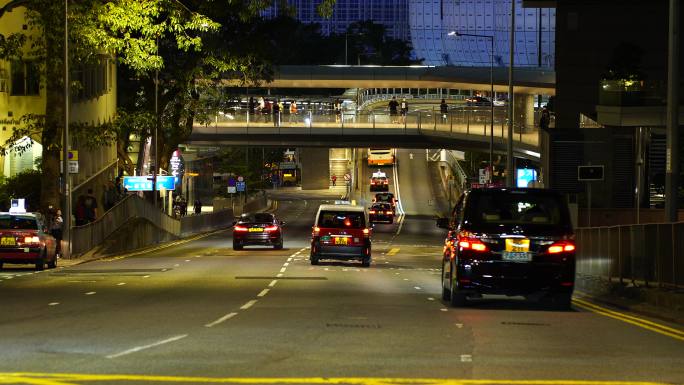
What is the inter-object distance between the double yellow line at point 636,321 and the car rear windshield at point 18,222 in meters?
16.5

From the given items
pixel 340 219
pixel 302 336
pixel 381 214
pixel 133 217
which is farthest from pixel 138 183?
pixel 302 336

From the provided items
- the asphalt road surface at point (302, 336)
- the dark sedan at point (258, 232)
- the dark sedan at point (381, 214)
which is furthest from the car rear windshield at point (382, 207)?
the asphalt road surface at point (302, 336)

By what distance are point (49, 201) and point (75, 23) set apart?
8.32m

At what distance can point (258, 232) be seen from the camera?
162 feet

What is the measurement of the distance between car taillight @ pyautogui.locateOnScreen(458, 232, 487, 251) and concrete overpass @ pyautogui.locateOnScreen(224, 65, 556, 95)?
2846 inches

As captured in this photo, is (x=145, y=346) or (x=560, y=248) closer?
(x=145, y=346)

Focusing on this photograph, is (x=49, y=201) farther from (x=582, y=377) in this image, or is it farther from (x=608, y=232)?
(x=582, y=377)

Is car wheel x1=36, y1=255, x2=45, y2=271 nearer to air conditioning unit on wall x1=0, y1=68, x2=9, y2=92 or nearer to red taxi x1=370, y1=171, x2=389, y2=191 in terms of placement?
air conditioning unit on wall x1=0, y1=68, x2=9, y2=92

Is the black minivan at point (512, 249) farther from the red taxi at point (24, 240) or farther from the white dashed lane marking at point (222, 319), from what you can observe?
the red taxi at point (24, 240)

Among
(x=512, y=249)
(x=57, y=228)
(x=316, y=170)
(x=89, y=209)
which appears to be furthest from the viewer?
(x=316, y=170)

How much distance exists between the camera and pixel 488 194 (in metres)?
20.4

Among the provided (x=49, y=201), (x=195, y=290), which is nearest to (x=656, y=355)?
(x=195, y=290)

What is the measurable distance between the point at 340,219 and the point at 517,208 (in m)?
16.6

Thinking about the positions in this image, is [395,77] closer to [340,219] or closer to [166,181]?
[166,181]
